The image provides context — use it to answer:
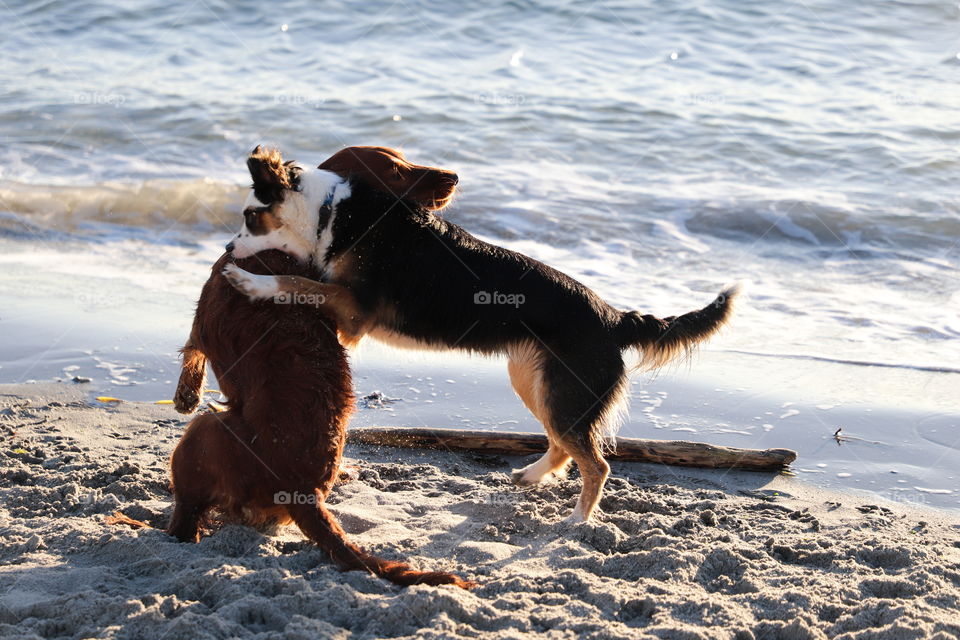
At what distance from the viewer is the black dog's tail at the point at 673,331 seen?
4.68 metres

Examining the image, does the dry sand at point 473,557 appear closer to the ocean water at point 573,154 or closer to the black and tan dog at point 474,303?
the black and tan dog at point 474,303

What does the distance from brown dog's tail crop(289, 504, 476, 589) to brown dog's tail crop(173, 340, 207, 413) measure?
105 centimetres

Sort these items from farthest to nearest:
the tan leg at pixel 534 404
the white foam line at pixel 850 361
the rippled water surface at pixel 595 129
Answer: the rippled water surface at pixel 595 129
the white foam line at pixel 850 361
the tan leg at pixel 534 404

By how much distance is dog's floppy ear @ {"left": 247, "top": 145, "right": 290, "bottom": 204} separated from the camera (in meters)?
4.18

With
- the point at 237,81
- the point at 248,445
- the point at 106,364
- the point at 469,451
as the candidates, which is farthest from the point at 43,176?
the point at 248,445

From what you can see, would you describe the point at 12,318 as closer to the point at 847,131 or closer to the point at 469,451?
the point at 469,451
